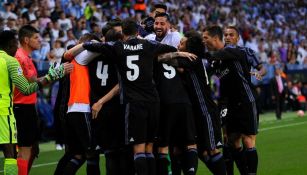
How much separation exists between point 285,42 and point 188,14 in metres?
8.03

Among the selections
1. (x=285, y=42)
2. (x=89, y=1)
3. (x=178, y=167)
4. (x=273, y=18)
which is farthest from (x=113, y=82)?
(x=273, y=18)

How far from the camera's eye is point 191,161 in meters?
11.8

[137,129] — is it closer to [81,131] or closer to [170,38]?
[81,131]

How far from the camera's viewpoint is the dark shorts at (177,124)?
1169 centimetres

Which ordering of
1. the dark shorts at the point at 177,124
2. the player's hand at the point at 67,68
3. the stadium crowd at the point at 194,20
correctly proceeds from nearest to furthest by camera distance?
the player's hand at the point at 67,68 < the dark shorts at the point at 177,124 < the stadium crowd at the point at 194,20

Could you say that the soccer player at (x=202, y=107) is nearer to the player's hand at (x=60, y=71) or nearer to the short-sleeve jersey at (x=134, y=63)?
the short-sleeve jersey at (x=134, y=63)

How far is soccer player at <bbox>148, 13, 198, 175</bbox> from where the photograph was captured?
38.4 feet

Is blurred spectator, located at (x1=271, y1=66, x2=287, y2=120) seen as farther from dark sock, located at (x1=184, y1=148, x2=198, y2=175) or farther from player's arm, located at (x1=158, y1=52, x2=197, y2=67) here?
player's arm, located at (x1=158, y1=52, x2=197, y2=67)

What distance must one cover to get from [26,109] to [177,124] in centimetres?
241

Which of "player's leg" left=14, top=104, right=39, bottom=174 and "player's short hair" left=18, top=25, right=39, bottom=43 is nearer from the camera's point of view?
"player's leg" left=14, top=104, right=39, bottom=174

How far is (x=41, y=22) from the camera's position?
25.6 metres

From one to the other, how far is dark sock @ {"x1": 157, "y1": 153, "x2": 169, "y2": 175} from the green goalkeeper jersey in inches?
75.6

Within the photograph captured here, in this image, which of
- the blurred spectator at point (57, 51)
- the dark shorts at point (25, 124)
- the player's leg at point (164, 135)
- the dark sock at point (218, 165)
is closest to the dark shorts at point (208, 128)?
the dark sock at point (218, 165)

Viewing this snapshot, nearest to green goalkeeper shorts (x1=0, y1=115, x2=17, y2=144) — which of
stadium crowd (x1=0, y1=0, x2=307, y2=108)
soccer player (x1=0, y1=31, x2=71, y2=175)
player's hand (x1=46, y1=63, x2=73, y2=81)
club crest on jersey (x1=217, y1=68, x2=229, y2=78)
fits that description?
soccer player (x1=0, y1=31, x2=71, y2=175)
